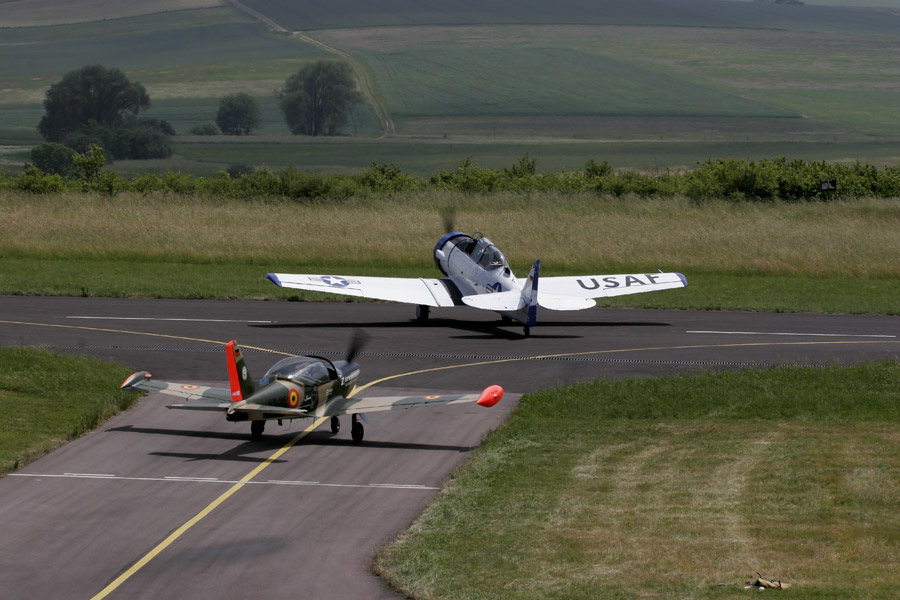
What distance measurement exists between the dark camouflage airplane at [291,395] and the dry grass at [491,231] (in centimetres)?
2597

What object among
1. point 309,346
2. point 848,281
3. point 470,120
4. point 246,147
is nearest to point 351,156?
point 246,147

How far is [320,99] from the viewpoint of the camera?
18312 centimetres

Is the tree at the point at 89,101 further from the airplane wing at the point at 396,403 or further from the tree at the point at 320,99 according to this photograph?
the airplane wing at the point at 396,403

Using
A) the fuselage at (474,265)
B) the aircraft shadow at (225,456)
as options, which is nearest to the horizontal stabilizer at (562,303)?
the fuselage at (474,265)

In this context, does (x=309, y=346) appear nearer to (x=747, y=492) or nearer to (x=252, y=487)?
(x=252, y=487)

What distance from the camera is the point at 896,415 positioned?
21219mm

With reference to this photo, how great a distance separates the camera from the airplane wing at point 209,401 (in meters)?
Answer: 17.6

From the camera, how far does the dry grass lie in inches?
1860

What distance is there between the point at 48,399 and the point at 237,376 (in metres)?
6.12

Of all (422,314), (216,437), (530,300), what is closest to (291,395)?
(216,437)

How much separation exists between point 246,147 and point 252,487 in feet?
503

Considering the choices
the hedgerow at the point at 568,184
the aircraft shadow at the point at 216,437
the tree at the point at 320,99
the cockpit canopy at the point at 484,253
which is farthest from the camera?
the tree at the point at 320,99

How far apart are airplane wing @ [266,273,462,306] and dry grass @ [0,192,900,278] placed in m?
11.5

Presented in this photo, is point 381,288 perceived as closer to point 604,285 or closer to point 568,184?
point 604,285
